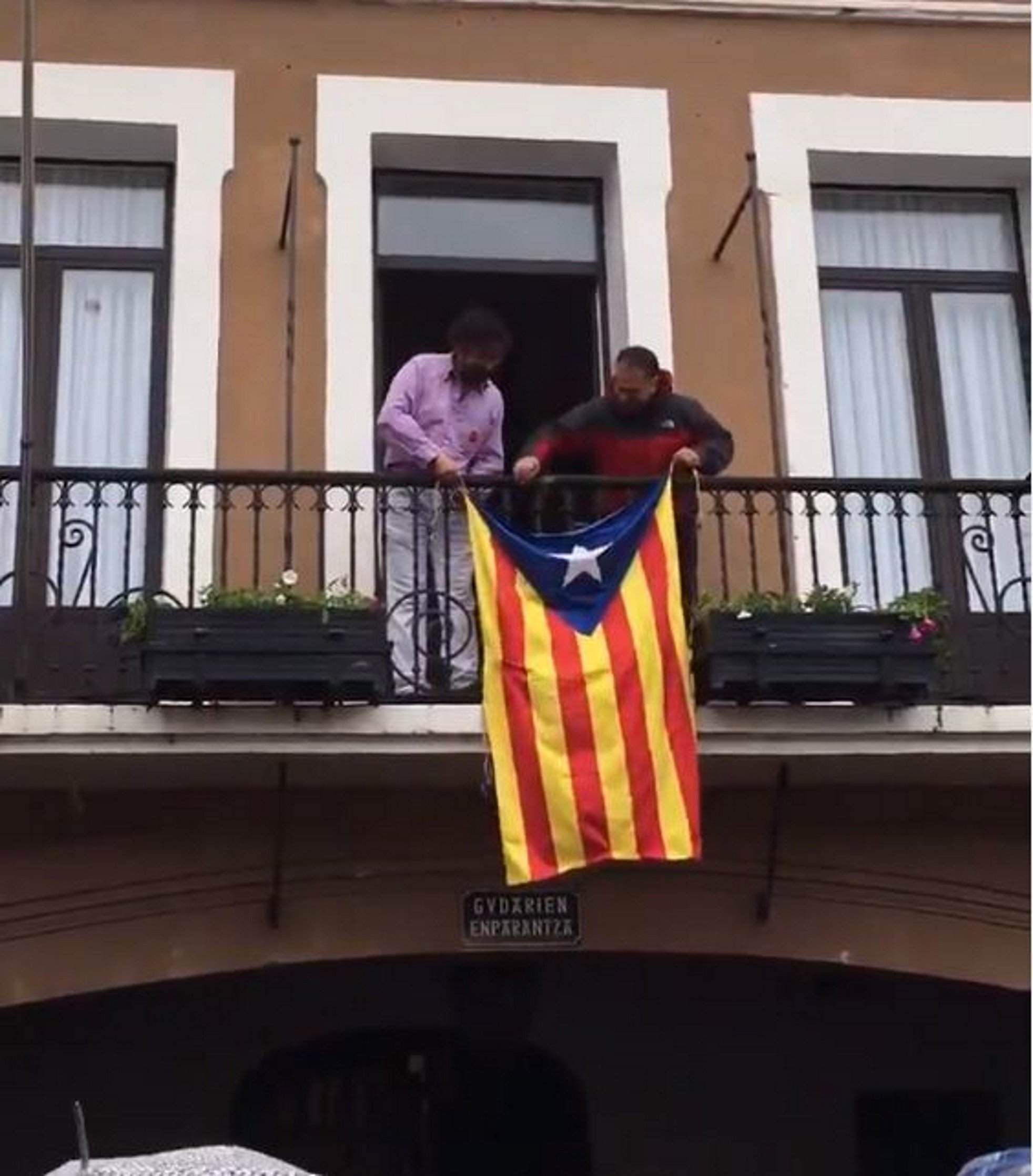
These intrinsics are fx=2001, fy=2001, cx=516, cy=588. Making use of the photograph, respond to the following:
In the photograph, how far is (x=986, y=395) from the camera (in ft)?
33.5

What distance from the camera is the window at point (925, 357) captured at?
9688mm

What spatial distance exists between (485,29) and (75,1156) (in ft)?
19.6

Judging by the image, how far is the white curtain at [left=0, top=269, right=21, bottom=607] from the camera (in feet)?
30.2

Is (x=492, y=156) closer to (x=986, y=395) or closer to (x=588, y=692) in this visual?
(x=986, y=395)

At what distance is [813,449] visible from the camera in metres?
9.52

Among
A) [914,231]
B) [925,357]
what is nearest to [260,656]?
[925,357]

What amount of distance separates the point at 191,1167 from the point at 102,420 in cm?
542

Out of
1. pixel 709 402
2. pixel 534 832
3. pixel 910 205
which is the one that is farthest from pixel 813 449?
pixel 534 832

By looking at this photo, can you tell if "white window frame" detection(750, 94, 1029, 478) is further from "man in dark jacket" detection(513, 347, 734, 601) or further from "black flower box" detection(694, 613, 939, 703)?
"black flower box" detection(694, 613, 939, 703)

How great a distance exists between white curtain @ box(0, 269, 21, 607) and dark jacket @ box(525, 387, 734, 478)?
2.44 m

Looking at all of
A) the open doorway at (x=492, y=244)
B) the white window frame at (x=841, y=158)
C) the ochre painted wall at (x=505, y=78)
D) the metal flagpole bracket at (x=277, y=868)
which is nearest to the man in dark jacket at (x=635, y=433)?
the ochre painted wall at (x=505, y=78)

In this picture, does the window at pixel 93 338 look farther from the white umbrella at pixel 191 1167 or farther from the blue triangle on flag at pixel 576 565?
the white umbrella at pixel 191 1167

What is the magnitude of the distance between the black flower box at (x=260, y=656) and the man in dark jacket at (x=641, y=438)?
3.84 ft

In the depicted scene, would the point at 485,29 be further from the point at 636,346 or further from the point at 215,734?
the point at 215,734
